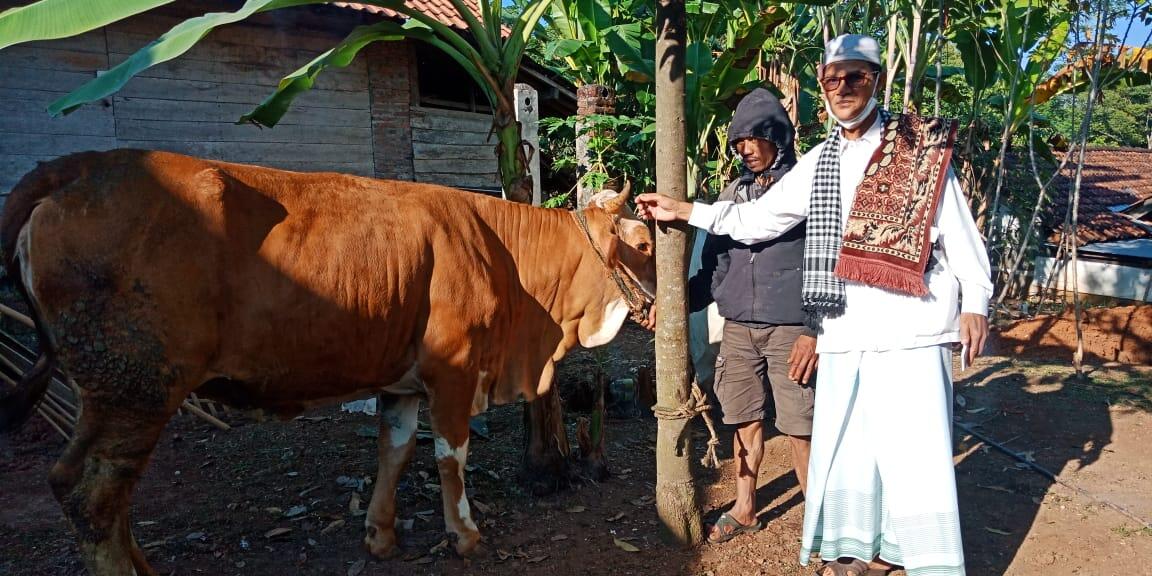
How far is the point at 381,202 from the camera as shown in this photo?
3.61 meters

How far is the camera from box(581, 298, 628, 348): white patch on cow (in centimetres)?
426

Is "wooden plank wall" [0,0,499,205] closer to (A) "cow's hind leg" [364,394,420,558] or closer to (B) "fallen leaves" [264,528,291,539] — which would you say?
(B) "fallen leaves" [264,528,291,539]

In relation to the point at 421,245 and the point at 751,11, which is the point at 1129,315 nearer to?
the point at 751,11

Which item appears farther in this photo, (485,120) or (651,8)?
(485,120)

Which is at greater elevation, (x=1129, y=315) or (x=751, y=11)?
(x=751, y=11)

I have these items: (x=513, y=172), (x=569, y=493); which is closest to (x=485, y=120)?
(x=513, y=172)

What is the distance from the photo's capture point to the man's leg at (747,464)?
402 cm

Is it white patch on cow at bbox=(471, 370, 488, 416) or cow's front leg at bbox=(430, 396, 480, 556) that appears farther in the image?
white patch on cow at bbox=(471, 370, 488, 416)

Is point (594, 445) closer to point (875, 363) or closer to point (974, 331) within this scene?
point (875, 363)

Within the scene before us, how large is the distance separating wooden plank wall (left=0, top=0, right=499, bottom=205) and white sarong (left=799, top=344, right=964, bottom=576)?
809 cm

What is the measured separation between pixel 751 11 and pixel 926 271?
5.82 meters

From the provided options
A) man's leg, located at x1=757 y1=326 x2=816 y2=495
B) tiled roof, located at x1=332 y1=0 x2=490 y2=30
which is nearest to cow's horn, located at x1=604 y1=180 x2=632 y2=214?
man's leg, located at x1=757 y1=326 x2=816 y2=495

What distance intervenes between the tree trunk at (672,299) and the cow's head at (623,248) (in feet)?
1.65

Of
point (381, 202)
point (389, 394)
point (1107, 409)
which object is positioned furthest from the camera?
point (1107, 409)
